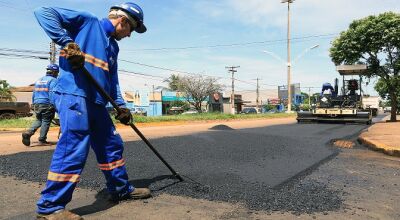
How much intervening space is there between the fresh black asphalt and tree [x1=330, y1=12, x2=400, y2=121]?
15.1m

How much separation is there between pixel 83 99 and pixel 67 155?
450 millimetres

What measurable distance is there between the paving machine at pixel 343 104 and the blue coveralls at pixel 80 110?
17.3 m

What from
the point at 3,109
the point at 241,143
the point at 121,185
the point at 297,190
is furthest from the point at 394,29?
the point at 3,109

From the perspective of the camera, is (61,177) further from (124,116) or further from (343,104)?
(343,104)

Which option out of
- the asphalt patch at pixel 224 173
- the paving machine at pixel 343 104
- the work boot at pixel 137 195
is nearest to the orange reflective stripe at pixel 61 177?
the work boot at pixel 137 195

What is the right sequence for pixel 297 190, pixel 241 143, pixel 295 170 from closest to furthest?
pixel 297 190 < pixel 295 170 < pixel 241 143

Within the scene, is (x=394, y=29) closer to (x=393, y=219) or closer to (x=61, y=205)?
(x=393, y=219)

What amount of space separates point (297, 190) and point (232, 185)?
0.65 meters

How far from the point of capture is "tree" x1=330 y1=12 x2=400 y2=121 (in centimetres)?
2003

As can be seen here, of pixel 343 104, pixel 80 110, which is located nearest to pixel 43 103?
pixel 80 110

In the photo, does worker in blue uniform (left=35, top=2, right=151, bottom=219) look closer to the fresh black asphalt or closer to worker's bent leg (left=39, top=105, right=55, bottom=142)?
the fresh black asphalt

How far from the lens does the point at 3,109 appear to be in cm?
2311

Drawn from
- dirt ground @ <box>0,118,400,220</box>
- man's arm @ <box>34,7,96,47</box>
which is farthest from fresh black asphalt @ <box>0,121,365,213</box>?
man's arm @ <box>34,7,96,47</box>

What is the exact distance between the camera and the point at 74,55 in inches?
116
